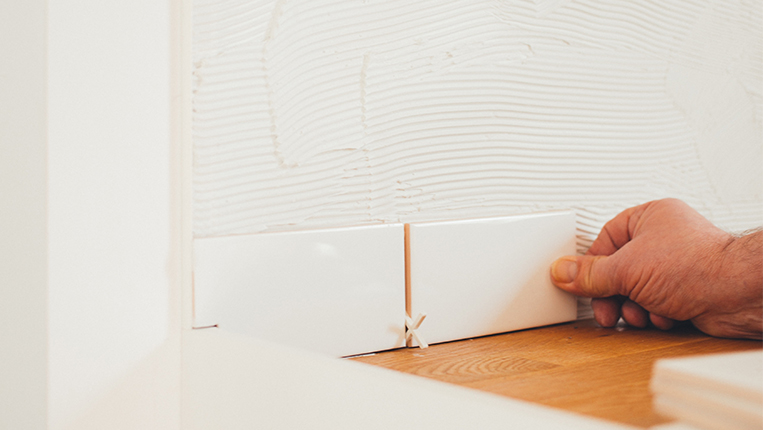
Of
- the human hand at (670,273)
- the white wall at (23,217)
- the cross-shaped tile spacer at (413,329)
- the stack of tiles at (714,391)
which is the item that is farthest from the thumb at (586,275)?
the white wall at (23,217)

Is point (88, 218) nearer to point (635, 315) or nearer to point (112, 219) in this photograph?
point (112, 219)

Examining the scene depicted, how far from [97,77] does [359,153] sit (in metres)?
0.20

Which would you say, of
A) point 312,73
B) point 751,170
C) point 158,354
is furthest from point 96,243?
point 751,170

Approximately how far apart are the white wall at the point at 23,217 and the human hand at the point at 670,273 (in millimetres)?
436

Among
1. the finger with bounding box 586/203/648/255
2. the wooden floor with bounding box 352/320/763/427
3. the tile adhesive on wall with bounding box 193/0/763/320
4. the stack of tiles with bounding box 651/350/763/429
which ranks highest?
the tile adhesive on wall with bounding box 193/0/763/320

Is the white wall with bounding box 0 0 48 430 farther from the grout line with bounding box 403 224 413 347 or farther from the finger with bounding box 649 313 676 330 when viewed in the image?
the finger with bounding box 649 313 676 330

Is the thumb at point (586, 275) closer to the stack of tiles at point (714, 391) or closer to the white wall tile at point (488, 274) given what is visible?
the white wall tile at point (488, 274)

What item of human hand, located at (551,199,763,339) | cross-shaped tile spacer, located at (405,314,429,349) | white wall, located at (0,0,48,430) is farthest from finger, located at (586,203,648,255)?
white wall, located at (0,0,48,430)

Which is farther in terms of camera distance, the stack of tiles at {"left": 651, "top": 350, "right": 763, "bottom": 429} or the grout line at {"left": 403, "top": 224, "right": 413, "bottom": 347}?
the grout line at {"left": 403, "top": 224, "right": 413, "bottom": 347}

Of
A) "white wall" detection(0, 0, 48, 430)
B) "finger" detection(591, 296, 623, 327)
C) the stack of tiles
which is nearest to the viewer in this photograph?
the stack of tiles

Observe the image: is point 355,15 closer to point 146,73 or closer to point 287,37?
point 287,37

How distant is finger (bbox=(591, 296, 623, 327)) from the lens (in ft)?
1.86

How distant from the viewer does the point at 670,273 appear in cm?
49

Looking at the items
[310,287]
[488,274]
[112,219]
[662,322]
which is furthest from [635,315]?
[112,219]
